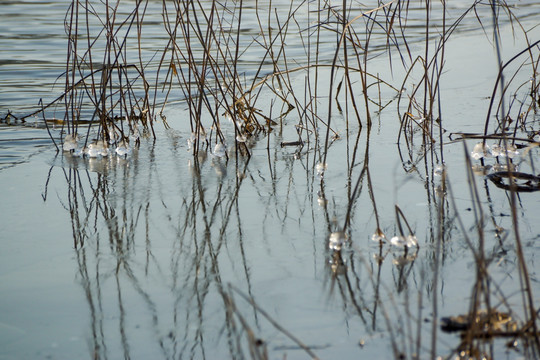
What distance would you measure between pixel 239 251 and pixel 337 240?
31 centimetres

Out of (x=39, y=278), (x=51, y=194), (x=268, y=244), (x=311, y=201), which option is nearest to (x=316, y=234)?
(x=268, y=244)

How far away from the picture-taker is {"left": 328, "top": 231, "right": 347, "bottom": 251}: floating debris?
7.20 feet

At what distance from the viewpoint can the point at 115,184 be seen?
9.95 feet

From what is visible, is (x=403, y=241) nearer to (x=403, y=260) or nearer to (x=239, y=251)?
(x=403, y=260)

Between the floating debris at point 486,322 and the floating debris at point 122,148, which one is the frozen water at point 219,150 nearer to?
the floating debris at point 122,148

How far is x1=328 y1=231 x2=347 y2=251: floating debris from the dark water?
3cm

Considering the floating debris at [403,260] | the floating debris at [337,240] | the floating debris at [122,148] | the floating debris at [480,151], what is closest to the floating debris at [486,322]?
the floating debris at [403,260]

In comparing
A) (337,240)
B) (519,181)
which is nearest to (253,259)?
(337,240)

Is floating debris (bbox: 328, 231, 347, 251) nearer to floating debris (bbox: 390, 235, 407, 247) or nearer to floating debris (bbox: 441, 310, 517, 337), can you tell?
floating debris (bbox: 390, 235, 407, 247)

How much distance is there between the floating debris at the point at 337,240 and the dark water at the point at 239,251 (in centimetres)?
3

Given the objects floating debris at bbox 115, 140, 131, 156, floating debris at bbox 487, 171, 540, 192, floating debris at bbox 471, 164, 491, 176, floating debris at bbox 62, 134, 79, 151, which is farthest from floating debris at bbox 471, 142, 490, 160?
floating debris at bbox 62, 134, 79, 151

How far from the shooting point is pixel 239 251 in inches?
89.3

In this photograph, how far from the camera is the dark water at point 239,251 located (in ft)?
5.65

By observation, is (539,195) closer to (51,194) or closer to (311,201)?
(311,201)
